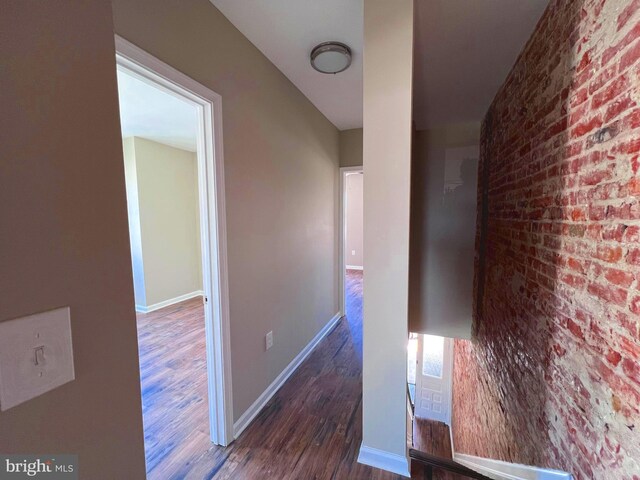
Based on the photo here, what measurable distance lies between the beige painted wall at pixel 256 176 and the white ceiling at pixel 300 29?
8 cm

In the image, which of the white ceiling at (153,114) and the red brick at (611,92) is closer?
the red brick at (611,92)

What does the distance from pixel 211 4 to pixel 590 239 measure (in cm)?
223

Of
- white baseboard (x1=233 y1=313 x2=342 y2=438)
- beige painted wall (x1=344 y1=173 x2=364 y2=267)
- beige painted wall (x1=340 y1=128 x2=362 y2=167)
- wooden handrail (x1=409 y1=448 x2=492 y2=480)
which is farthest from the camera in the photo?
beige painted wall (x1=344 y1=173 x2=364 y2=267)

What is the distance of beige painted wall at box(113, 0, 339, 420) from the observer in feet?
4.49

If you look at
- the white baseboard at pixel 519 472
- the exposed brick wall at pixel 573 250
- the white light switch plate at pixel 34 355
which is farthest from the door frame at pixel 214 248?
the exposed brick wall at pixel 573 250

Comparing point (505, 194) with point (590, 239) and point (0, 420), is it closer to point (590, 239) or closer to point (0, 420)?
point (590, 239)

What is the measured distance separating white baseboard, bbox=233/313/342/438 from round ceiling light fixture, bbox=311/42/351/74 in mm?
2552

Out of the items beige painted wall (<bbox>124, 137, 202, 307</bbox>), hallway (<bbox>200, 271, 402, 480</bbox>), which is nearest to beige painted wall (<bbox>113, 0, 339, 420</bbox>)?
hallway (<bbox>200, 271, 402, 480</bbox>)

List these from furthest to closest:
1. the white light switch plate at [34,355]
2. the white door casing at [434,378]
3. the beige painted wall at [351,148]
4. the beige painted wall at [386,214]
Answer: the white door casing at [434,378], the beige painted wall at [351,148], the beige painted wall at [386,214], the white light switch plate at [34,355]

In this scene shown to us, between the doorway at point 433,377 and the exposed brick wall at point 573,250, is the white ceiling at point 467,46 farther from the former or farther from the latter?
the doorway at point 433,377

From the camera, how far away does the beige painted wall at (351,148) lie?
3639 millimetres

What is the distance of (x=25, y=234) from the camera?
449mm

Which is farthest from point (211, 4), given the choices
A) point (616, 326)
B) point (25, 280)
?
point (616, 326)
